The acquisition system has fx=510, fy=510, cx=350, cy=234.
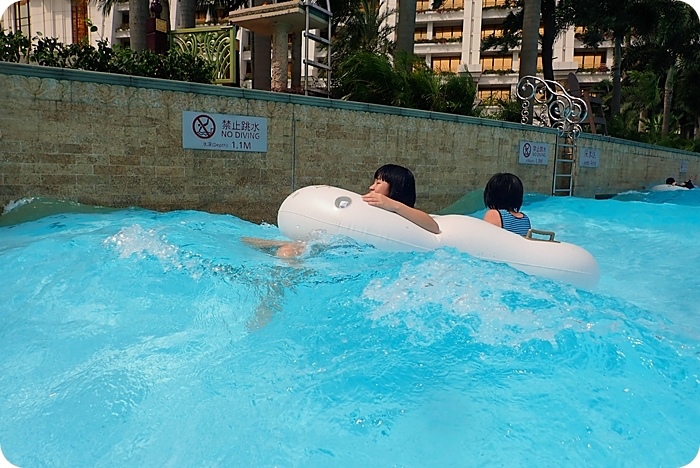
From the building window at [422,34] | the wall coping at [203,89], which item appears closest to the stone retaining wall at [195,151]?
the wall coping at [203,89]

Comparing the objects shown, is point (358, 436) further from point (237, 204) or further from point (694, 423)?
point (237, 204)

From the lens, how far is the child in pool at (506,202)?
468 cm

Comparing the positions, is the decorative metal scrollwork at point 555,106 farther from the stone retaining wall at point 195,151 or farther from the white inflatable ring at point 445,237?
the white inflatable ring at point 445,237

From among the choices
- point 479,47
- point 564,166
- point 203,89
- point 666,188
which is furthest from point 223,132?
point 479,47

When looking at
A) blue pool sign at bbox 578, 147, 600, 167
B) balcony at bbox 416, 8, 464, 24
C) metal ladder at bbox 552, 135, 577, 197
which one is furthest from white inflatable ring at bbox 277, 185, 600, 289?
balcony at bbox 416, 8, 464, 24

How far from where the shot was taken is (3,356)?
3043mm

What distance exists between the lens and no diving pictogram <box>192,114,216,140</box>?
7.80 m

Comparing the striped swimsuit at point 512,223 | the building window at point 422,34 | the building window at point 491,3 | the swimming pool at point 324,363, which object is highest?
the building window at point 491,3

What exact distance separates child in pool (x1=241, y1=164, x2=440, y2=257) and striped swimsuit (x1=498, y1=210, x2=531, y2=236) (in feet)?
2.05

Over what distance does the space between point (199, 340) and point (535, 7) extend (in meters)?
14.7

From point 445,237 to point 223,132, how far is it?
472 cm

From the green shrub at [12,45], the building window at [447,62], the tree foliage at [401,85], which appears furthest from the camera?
the building window at [447,62]

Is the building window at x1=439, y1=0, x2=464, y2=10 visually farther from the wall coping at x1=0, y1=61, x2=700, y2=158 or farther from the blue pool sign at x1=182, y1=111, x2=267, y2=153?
the blue pool sign at x1=182, y1=111, x2=267, y2=153

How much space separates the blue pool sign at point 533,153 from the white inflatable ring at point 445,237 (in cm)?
842
